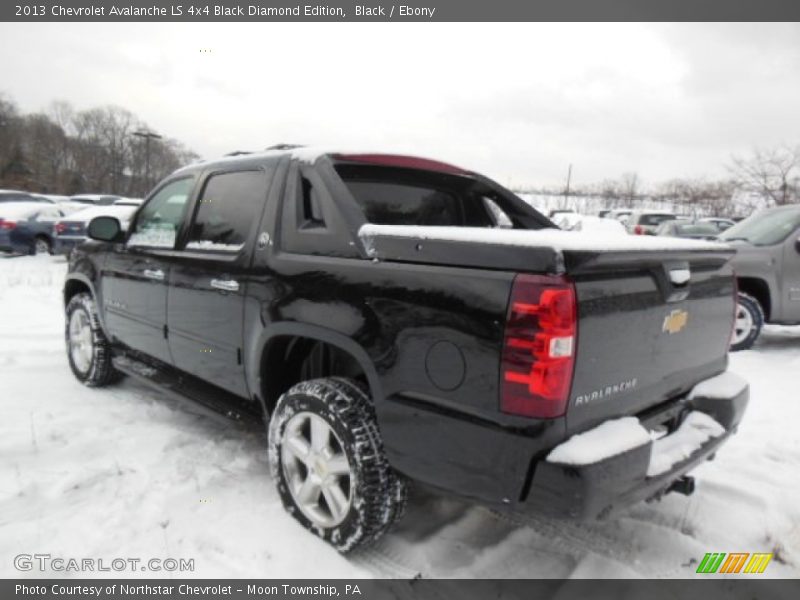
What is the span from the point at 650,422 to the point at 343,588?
1.42 m

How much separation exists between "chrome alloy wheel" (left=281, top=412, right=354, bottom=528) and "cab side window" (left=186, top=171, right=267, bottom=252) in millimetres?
1040

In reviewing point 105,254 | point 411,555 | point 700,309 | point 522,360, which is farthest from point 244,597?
point 105,254

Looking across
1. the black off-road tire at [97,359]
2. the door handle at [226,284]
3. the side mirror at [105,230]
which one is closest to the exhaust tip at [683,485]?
the door handle at [226,284]

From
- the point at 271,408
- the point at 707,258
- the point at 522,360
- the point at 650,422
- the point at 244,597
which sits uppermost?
the point at 707,258

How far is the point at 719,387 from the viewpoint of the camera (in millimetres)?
2508

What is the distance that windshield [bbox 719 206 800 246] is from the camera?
6.13 meters

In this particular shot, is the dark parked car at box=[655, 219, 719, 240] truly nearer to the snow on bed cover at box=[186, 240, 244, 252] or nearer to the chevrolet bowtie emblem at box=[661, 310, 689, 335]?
the chevrolet bowtie emblem at box=[661, 310, 689, 335]

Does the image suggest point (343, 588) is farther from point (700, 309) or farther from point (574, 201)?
point (574, 201)

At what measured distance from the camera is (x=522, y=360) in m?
1.74

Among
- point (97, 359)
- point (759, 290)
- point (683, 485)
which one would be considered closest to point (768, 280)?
point (759, 290)

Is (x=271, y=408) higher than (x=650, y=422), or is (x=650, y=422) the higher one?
(x=650, y=422)

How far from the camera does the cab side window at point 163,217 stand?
11.4 feet

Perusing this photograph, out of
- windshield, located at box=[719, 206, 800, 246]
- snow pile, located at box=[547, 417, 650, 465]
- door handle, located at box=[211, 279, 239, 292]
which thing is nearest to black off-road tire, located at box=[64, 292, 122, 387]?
door handle, located at box=[211, 279, 239, 292]
